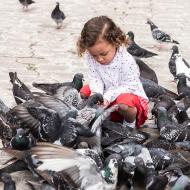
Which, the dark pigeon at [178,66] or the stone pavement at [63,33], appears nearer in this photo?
the dark pigeon at [178,66]

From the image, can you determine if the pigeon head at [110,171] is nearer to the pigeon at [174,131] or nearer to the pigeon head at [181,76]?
the pigeon at [174,131]

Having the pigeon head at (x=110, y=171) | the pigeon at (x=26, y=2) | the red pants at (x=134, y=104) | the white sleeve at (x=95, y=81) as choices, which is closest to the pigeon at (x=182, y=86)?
the red pants at (x=134, y=104)

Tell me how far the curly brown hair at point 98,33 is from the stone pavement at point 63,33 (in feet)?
4.72

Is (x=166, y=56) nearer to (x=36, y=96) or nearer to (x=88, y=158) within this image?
(x=36, y=96)

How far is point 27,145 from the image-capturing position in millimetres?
4328

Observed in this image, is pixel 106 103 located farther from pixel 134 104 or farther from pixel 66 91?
pixel 66 91

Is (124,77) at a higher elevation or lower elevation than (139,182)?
higher

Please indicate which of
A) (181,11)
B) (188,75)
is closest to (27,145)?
(188,75)

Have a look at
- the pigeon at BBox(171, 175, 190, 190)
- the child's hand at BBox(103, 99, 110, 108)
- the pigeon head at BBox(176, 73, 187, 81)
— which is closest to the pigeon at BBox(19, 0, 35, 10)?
the pigeon head at BBox(176, 73, 187, 81)

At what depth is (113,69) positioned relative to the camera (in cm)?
480

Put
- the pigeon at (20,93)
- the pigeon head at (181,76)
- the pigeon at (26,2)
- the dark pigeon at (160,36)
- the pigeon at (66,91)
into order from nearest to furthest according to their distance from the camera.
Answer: the pigeon at (66,91) < the pigeon at (20,93) < the pigeon head at (181,76) < the dark pigeon at (160,36) < the pigeon at (26,2)

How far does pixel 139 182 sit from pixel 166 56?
3830 mm

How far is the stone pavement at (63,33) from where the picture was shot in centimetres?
671

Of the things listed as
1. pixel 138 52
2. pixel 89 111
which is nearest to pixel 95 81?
pixel 89 111
